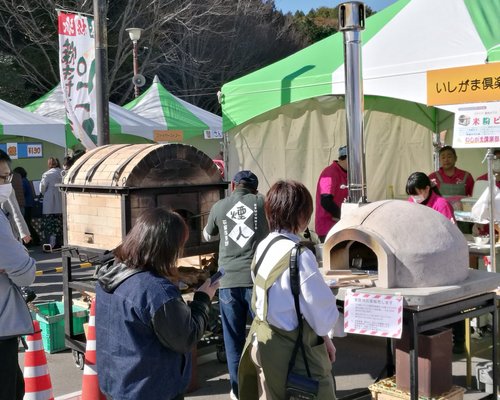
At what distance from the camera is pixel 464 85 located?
17.9 ft

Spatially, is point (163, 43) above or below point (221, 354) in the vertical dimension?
above

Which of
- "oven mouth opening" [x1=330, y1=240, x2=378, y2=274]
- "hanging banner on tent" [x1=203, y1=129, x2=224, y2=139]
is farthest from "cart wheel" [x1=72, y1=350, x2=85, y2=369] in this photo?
"hanging banner on tent" [x1=203, y1=129, x2=224, y2=139]

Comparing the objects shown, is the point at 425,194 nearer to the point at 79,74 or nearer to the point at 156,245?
the point at 156,245

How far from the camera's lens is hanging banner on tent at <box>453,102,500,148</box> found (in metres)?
4.98

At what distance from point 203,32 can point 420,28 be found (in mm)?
23582

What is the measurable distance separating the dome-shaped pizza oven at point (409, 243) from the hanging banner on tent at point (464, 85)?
184 centimetres

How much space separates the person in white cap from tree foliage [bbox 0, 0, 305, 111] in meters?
18.9

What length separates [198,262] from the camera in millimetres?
6547

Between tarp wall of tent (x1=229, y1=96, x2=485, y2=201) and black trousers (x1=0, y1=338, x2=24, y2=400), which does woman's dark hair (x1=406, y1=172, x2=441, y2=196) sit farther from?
tarp wall of tent (x1=229, y1=96, x2=485, y2=201)

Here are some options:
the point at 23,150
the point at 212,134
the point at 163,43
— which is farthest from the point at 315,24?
the point at 23,150

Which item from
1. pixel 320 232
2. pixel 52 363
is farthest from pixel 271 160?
pixel 52 363

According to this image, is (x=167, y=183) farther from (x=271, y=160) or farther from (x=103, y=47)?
(x=271, y=160)

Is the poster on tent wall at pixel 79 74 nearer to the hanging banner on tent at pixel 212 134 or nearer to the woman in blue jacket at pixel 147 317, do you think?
the woman in blue jacket at pixel 147 317

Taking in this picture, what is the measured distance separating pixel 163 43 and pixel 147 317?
27.2 metres
